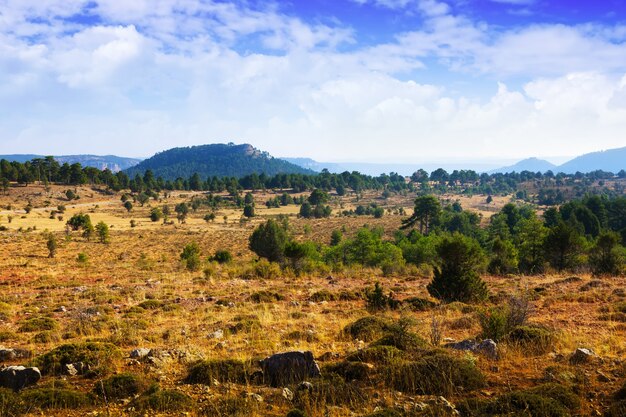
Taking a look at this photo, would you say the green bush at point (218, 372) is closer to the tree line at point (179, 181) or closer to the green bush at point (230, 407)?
the green bush at point (230, 407)

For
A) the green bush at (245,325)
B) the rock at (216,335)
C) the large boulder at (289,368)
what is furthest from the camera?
the green bush at (245,325)

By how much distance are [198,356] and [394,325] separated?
5.02 m

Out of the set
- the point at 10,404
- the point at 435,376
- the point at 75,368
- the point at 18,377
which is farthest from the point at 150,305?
the point at 435,376

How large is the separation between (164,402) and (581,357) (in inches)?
317

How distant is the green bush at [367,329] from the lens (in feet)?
34.0

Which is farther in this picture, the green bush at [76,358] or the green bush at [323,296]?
the green bush at [323,296]

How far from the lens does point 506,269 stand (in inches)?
1250

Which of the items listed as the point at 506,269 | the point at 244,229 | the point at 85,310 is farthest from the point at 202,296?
the point at 244,229

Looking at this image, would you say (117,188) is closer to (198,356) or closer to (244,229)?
(244,229)

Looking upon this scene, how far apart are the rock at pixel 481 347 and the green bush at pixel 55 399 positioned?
7.69m

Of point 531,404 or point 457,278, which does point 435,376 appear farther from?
point 457,278

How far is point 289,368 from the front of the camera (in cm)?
743

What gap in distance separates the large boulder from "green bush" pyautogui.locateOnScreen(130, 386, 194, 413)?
166 centimetres

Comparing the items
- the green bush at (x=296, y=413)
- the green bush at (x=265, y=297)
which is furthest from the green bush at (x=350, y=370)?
the green bush at (x=265, y=297)
